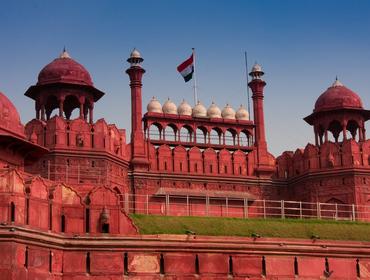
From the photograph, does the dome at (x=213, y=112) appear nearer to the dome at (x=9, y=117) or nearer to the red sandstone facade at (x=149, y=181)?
the red sandstone facade at (x=149, y=181)

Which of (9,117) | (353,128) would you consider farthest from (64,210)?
(353,128)

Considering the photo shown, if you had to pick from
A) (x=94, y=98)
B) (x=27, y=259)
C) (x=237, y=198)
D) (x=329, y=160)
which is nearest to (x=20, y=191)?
(x=27, y=259)

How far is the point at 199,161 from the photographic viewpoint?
40.7 m

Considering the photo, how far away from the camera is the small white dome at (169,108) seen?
42.5 metres

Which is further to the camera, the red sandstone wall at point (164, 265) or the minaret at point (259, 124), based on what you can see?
the minaret at point (259, 124)

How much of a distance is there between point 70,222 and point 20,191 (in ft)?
8.34

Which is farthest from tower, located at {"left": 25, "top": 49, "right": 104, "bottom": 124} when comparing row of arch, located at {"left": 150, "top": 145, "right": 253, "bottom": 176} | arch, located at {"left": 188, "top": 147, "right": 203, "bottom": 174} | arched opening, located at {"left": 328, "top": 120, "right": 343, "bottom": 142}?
arched opening, located at {"left": 328, "top": 120, "right": 343, "bottom": 142}

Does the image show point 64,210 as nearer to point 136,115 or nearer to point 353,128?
point 136,115

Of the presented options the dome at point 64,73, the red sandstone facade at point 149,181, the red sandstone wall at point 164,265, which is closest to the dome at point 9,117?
the red sandstone facade at point 149,181

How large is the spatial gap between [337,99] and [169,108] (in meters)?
8.49

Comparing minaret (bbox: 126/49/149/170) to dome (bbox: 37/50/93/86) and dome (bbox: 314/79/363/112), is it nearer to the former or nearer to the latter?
dome (bbox: 37/50/93/86)

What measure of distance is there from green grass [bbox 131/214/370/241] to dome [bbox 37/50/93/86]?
888 centimetres

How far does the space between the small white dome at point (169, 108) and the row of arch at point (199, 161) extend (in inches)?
101

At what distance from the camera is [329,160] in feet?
134
